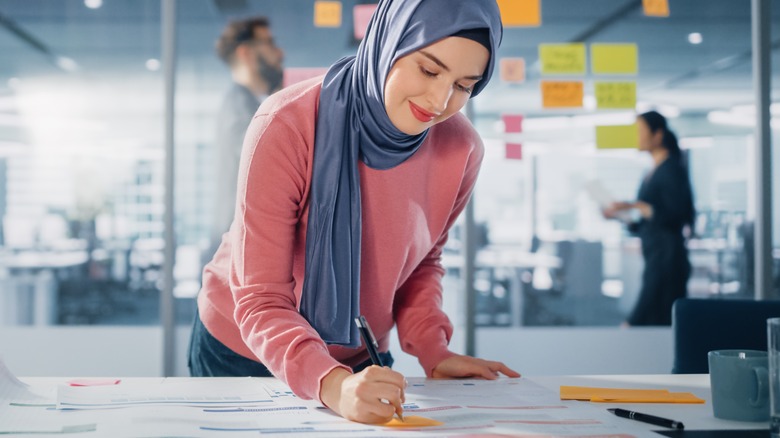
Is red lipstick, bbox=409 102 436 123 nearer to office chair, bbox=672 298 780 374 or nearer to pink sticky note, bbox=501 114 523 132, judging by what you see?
office chair, bbox=672 298 780 374

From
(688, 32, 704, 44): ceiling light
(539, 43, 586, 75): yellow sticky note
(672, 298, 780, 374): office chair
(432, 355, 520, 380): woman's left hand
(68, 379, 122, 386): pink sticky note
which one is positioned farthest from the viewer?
(688, 32, 704, 44): ceiling light

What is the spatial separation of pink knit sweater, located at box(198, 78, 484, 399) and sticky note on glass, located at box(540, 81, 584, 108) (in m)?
1.84

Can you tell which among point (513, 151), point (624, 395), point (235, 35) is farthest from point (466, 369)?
point (235, 35)

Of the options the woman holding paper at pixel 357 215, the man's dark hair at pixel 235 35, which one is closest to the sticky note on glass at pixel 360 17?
the man's dark hair at pixel 235 35

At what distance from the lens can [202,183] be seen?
3273 mm

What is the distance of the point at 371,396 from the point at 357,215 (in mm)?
406

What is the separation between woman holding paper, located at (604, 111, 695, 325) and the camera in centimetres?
340

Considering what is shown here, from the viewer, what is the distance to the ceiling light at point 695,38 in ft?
11.4

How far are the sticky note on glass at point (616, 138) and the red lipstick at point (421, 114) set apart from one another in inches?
86.4

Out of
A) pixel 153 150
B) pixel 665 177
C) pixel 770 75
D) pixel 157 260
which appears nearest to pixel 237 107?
pixel 153 150

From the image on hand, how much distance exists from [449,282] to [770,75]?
1609 mm

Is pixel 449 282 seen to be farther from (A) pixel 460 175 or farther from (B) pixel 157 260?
(A) pixel 460 175

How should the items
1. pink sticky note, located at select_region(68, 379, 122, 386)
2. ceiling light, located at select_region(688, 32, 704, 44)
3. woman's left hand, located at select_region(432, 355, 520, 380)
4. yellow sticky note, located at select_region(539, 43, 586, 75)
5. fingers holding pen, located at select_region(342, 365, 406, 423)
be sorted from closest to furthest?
fingers holding pen, located at select_region(342, 365, 406, 423), pink sticky note, located at select_region(68, 379, 122, 386), woman's left hand, located at select_region(432, 355, 520, 380), yellow sticky note, located at select_region(539, 43, 586, 75), ceiling light, located at select_region(688, 32, 704, 44)

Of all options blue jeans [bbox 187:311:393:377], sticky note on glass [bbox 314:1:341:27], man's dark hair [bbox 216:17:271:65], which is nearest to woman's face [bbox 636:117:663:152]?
sticky note on glass [bbox 314:1:341:27]
